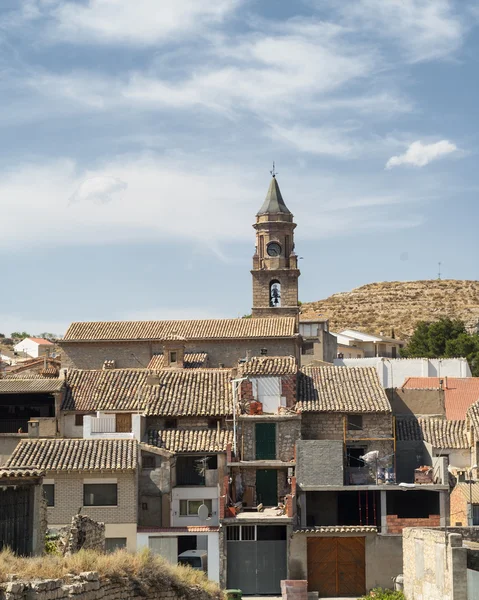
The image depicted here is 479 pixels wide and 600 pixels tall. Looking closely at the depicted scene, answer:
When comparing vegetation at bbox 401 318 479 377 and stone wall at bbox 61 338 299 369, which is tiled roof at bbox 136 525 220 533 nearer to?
stone wall at bbox 61 338 299 369

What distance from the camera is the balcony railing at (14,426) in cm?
4338

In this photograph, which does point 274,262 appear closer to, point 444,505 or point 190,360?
point 190,360

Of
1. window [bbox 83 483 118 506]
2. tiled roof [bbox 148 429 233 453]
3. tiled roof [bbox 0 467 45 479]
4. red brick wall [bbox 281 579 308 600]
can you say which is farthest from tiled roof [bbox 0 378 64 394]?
tiled roof [bbox 0 467 45 479]

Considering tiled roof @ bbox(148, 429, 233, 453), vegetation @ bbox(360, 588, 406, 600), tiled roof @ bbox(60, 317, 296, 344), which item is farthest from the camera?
tiled roof @ bbox(60, 317, 296, 344)

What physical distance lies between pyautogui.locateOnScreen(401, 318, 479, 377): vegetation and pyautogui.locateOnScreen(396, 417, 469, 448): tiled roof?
3371 centimetres

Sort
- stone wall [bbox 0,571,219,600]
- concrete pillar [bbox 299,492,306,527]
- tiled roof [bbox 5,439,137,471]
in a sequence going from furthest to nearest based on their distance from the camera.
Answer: concrete pillar [bbox 299,492,306,527] < tiled roof [bbox 5,439,137,471] < stone wall [bbox 0,571,219,600]

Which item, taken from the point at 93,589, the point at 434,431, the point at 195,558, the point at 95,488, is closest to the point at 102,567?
the point at 93,589

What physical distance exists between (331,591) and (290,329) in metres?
25.1

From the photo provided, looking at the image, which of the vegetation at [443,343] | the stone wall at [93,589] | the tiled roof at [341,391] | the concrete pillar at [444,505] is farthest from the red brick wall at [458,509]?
the vegetation at [443,343]

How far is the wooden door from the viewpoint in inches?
1586

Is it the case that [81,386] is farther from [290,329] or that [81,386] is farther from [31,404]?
[290,329]

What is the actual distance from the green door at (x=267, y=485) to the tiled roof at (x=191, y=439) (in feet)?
5.50

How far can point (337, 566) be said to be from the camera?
3506 cm

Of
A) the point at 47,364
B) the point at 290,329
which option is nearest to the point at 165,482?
the point at 290,329
